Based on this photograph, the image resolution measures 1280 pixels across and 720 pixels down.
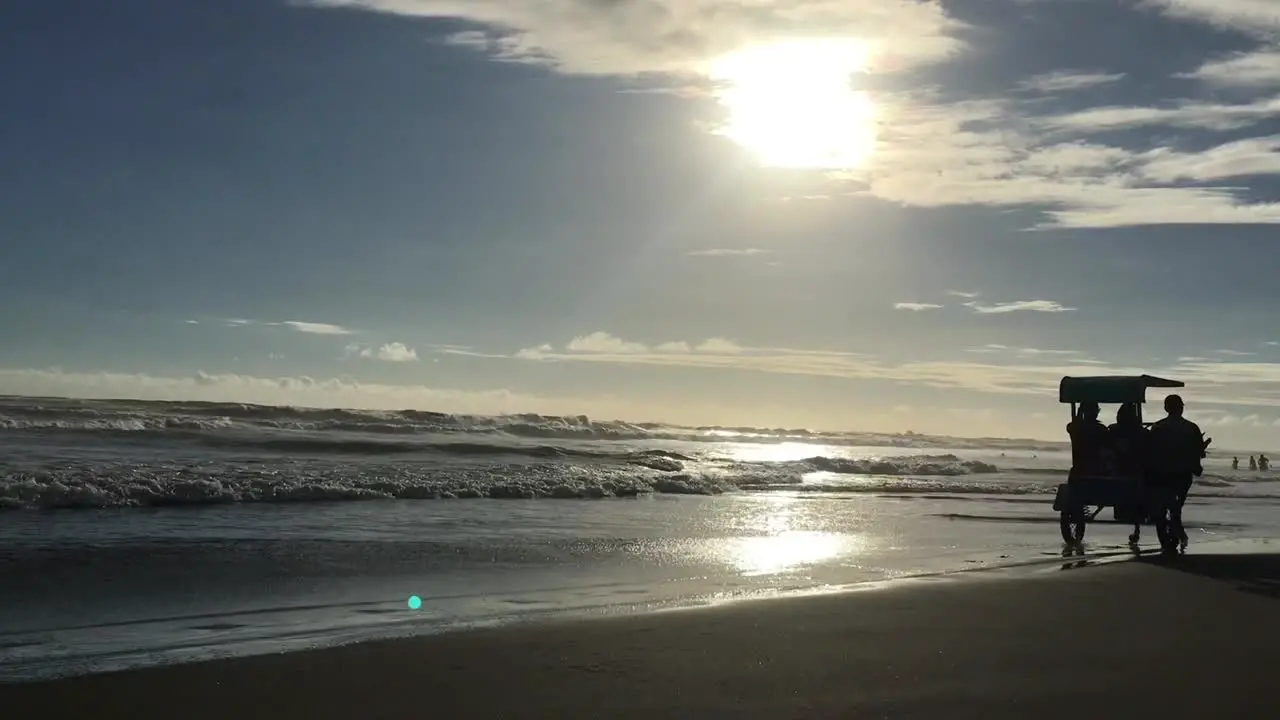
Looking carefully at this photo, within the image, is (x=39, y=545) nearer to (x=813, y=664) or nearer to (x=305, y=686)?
(x=305, y=686)

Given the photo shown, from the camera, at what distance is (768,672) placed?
5848mm

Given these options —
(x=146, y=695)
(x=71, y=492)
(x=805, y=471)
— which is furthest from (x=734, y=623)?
(x=805, y=471)

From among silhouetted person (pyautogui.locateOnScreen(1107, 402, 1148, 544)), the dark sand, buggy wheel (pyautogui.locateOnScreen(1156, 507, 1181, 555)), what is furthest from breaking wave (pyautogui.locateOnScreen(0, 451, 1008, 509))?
buggy wheel (pyautogui.locateOnScreen(1156, 507, 1181, 555))

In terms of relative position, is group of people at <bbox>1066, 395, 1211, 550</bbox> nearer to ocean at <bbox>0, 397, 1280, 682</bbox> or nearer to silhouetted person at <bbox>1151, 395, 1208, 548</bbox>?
silhouetted person at <bbox>1151, 395, 1208, 548</bbox>

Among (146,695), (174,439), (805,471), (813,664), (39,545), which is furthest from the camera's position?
(805,471)

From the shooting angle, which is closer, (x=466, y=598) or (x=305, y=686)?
(x=305, y=686)

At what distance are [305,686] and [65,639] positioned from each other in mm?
2769

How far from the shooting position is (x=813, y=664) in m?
6.02

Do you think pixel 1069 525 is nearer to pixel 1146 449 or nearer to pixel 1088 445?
pixel 1088 445

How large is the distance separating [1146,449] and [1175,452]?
35 cm

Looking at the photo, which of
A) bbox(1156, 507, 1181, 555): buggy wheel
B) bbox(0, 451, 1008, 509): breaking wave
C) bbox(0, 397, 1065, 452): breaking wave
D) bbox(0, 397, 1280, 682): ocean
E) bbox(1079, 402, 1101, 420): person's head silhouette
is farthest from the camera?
bbox(0, 397, 1065, 452): breaking wave

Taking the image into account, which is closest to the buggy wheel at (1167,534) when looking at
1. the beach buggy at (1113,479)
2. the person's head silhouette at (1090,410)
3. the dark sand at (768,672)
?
the beach buggy at (1113,479)

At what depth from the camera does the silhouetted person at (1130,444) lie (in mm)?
13062

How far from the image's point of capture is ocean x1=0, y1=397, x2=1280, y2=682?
805 centimetres
